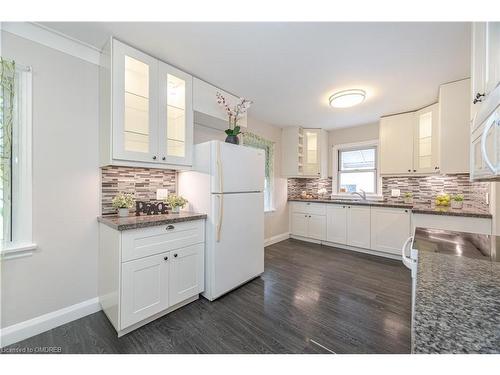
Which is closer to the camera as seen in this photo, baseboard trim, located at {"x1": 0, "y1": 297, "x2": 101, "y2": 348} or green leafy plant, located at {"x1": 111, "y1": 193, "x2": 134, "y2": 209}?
baseboard trim, located at {"x1": 0, "y1": 297, "x2": 101, "y2": 348}

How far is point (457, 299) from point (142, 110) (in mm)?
2384

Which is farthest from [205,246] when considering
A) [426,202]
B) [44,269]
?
[426,202]

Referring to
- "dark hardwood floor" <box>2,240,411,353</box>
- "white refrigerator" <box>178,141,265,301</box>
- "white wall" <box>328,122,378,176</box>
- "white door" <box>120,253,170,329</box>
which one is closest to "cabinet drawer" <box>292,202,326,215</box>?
"white wall" <box>328,122,378,176</box>

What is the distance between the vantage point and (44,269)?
5.60 feet

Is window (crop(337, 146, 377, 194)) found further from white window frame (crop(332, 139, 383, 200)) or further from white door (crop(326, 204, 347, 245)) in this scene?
white door (crop(326, 204, 347, 245))

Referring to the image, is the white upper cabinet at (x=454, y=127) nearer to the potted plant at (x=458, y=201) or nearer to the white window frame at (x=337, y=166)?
the potted plant at (x=458, y=201)

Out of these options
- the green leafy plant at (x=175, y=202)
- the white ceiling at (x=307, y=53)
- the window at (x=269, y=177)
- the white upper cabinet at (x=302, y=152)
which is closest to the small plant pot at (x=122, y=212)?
the green leafy plant at (x=175, y=202)

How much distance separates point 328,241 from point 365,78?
2.88 metres

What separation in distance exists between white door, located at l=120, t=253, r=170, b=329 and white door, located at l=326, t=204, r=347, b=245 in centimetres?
316

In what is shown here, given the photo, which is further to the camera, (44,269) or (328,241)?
(328,241)

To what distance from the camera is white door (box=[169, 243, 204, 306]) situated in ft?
6.37

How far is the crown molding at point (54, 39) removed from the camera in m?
1.60

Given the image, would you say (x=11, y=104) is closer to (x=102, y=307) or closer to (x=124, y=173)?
(x=124, y=173)
